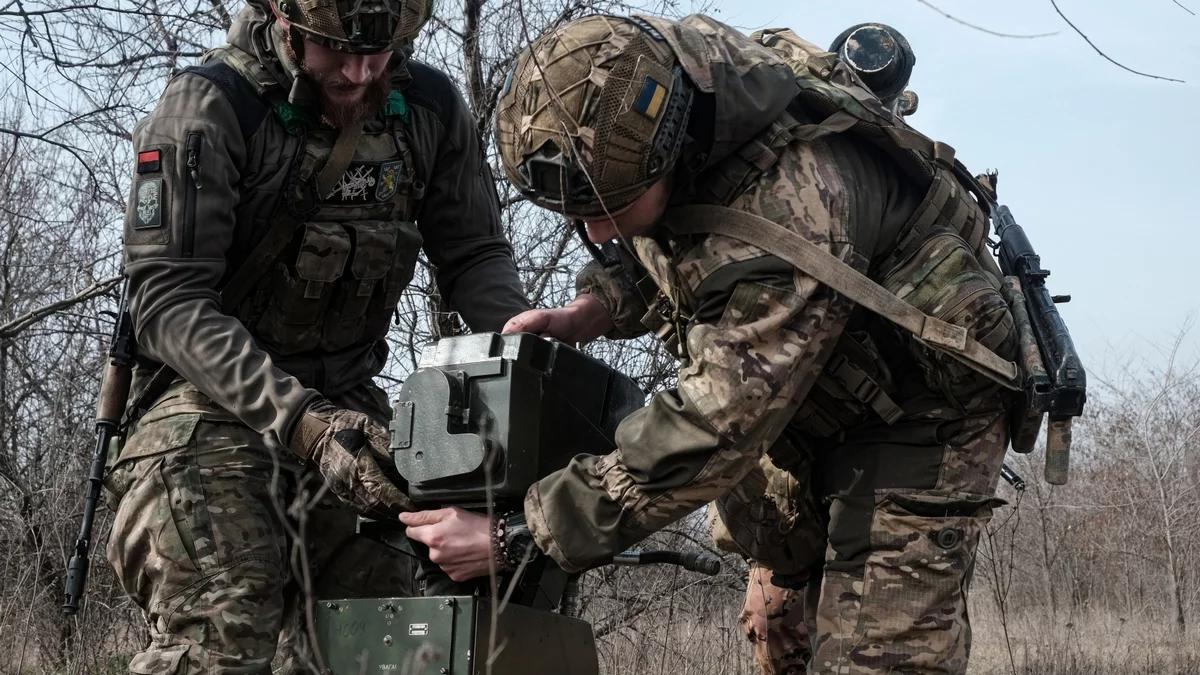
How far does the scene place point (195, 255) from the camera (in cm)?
389

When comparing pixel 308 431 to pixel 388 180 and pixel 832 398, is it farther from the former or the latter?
pixel 832 398

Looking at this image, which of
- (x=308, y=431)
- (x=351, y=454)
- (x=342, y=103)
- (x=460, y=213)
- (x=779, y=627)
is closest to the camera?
(x=351, y=454)

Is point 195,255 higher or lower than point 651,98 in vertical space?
lower

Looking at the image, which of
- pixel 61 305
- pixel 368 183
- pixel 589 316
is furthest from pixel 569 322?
pixel 61 305

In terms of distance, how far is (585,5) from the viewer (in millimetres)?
6883

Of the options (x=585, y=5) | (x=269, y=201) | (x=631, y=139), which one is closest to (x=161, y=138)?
Result: (x=269, y=201)

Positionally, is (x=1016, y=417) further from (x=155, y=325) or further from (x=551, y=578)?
(x=155, y=325)

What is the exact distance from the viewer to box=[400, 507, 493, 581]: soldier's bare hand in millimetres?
3244

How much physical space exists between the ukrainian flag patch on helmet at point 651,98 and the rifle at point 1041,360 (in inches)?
39.3

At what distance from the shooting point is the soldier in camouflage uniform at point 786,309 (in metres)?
3.01

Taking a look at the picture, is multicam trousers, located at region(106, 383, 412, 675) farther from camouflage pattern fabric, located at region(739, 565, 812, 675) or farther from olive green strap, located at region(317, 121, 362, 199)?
camouflage pattern fabric, located at region(739, 565, 812, 675)

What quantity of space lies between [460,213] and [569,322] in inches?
36.0

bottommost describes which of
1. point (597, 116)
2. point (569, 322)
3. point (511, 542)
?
point (511, 542)

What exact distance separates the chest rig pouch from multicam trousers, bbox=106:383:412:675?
38cm
